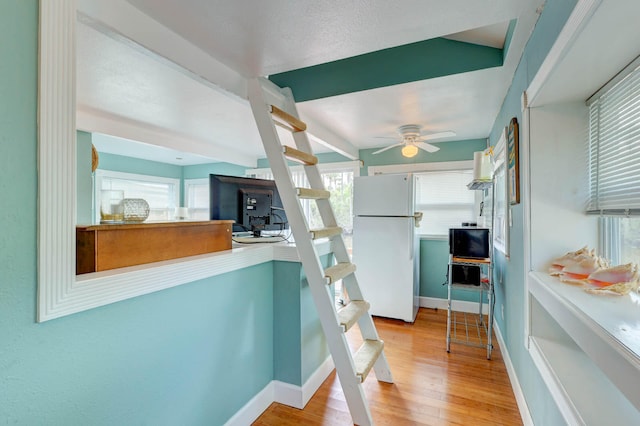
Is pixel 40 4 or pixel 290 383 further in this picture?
pixel 290 383

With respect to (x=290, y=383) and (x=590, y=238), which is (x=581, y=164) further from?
(x=290, y=383)

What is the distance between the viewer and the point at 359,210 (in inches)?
142

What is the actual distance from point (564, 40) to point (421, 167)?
299 centimetres

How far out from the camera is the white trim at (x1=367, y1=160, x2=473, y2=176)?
12.3ft

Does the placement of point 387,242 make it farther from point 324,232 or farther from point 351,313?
point 324,232

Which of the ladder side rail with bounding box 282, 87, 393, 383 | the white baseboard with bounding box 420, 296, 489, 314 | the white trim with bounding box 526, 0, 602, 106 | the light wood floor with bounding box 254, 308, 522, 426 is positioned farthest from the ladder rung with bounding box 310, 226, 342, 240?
the white baseboard with bounding box 420, 296, 489, 314

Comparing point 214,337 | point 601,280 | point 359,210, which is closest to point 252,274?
point 214,337

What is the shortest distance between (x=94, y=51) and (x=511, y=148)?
9.00 feet

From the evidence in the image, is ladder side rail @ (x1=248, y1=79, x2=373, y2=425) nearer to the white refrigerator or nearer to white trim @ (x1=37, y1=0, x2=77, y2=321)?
white trim @ (x1=37, y1=0, x2=77, y2=321)

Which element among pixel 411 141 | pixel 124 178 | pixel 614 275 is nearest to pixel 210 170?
pixel 124 178

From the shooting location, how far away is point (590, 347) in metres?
0.83

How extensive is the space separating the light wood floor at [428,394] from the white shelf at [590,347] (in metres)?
0.75

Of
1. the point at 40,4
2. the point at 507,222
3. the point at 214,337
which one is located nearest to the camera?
the point at 40,4

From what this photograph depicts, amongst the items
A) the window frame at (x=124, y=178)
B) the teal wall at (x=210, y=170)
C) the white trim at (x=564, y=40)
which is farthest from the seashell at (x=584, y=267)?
the window frame at (x=124, y=178)
